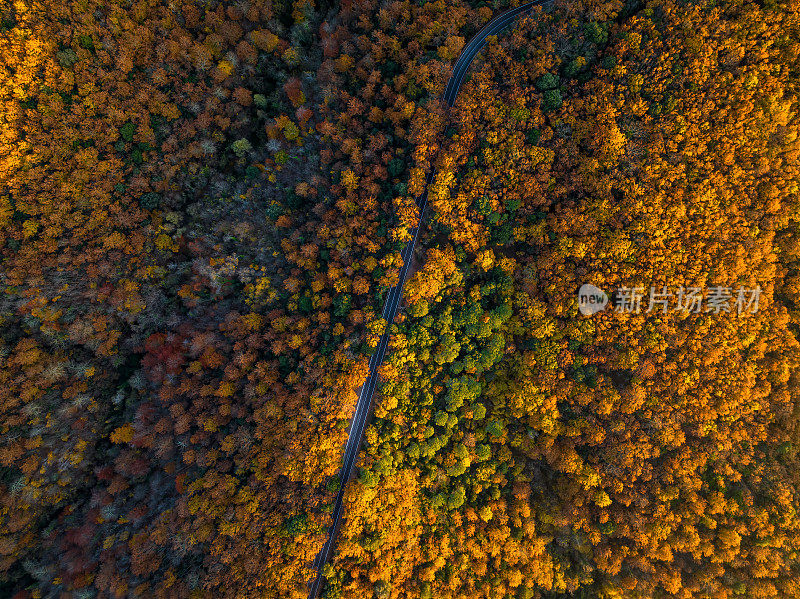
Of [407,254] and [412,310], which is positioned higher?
[407,254]

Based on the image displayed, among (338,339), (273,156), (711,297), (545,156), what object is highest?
(545,156)

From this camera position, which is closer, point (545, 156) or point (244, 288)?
point (545, 156)

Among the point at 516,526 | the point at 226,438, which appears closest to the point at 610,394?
the point at 516,526

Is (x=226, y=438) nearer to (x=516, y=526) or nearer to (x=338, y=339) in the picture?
(x=338, y=339)

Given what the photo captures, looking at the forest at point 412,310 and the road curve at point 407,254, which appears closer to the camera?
the forest at point 412,310

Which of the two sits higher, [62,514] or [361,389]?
[361,389]

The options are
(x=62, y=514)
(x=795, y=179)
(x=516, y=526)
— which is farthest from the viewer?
(x=62, y=514)

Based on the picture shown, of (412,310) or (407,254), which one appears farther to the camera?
(407,254)

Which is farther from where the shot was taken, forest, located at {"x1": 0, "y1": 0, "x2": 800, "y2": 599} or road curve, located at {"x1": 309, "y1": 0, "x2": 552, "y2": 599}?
road curve, located at {"x1": 309, "y1": 0, "x2": 552, "y2": 599}
